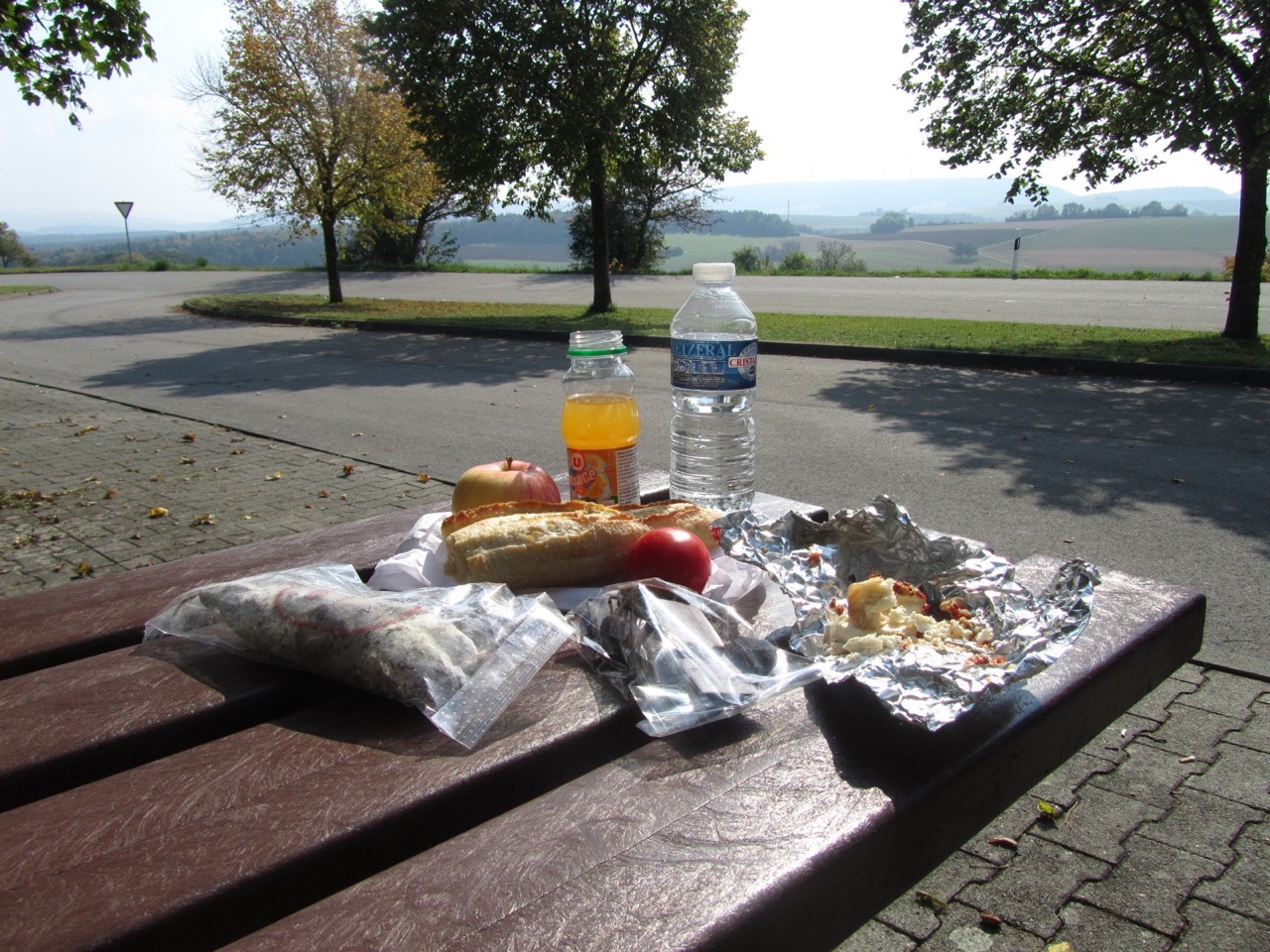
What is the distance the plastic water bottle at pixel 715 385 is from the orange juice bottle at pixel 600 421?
14 cm

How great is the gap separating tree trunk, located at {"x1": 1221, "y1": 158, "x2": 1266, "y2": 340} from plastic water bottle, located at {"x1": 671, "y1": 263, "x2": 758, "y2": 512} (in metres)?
11.0

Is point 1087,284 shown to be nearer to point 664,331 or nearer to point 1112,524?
point 664,331

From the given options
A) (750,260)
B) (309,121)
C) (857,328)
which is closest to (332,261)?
(309,121)

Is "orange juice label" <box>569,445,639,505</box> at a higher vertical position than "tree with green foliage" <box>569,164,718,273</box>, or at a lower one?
lower

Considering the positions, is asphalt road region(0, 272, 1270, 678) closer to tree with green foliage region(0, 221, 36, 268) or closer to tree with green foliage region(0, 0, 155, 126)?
tree with green foliage region(0, 0, 155, 126)

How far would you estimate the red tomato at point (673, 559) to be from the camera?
176 cm

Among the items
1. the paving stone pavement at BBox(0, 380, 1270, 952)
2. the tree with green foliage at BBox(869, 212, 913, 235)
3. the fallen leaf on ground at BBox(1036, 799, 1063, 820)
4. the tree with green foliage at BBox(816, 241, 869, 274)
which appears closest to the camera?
the paving stone pavement at BBox(0, 380, 1270, 952)

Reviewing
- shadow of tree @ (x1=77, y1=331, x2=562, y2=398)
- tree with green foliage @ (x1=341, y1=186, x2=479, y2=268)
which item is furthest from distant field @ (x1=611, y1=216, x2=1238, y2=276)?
shadow of tree @ (x1=77, y1=331, x2=562, y2=398)

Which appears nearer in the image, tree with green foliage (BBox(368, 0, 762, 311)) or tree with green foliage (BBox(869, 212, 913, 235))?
tree with green foliage (BBox(368, 0, 762, 311))

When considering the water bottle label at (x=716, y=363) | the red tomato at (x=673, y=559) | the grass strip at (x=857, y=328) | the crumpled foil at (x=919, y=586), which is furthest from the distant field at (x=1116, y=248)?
the red tomato at (x=673, y=559)

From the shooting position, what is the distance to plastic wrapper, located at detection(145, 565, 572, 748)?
1.36 m

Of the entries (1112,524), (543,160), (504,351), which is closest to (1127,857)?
(1112,524)

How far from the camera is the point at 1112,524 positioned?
17.8 ft

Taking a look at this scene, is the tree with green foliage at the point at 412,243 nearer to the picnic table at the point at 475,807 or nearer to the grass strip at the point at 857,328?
the grass strip at the point at 857,328
